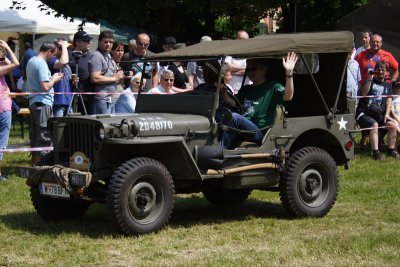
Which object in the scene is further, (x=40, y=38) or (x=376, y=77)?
(x=40, y=38)

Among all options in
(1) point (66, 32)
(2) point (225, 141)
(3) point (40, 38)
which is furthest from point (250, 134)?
(3) point (40, 38)

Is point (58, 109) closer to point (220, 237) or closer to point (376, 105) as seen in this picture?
point (220, 237)

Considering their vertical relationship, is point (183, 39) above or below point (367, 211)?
above

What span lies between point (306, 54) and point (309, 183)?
4.70 feet

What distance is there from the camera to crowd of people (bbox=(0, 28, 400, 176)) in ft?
28.7

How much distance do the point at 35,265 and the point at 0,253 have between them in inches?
24.1

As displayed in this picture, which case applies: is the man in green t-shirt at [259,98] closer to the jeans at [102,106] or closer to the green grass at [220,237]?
the green grass at [220,237]

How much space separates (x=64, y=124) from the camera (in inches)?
321

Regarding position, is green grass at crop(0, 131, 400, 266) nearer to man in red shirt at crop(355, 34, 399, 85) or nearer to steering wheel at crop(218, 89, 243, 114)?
steering wheel at crop(218, 89, 243, 114)

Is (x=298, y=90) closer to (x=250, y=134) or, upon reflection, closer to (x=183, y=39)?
(x=250, y=134)

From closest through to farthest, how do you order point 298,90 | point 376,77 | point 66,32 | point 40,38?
1. point 298,90
2. point 376,77
3. point 66,32
4. point 40,38

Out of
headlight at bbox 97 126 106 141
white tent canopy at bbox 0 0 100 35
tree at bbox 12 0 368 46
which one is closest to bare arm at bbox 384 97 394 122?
headlight at bbox 97 126 106 141

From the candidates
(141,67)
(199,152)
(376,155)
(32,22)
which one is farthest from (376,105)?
(32,22)

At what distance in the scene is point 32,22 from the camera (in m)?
21.8
